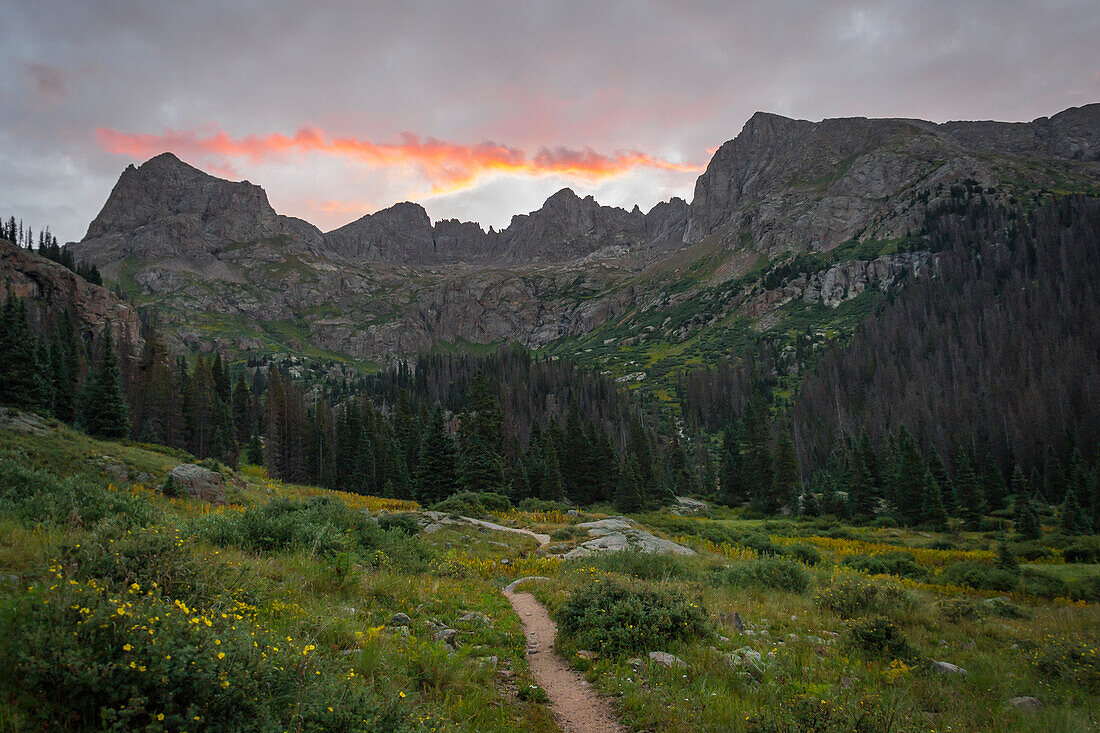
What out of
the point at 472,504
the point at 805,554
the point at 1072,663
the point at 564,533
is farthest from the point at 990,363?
the point at 1072,663

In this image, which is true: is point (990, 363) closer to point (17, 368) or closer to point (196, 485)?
point (196, 485)

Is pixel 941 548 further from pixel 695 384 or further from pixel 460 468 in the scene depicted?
pixel 695 384

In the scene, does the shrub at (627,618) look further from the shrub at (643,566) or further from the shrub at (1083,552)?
the shrub at (1083,552)

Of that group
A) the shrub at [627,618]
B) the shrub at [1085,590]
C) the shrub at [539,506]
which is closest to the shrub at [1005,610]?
the shrub at [1085,590]

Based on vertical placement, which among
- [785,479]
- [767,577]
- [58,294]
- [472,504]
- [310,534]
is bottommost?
[785,479]

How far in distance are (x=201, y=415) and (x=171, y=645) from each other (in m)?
92.7

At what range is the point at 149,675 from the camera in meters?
4.14

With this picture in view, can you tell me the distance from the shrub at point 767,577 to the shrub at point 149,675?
16.3m

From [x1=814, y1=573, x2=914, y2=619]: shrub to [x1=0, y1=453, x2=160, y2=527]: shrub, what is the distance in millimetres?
18248

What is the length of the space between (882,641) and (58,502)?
19230mm

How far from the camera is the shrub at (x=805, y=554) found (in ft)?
97.9

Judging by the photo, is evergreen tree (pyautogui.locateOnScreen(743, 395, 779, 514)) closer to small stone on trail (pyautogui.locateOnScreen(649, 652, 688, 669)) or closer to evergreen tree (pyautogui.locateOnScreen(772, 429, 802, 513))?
evergreen tree (pyautogui.locateOnScreen(772, 429, 802, 513))

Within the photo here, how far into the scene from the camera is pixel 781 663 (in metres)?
9.79

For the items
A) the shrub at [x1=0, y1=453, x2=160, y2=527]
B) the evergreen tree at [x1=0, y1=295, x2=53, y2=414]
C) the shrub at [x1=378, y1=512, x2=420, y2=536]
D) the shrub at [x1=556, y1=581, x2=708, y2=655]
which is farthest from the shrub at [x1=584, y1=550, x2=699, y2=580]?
the evergreen tree at [x1=0, y1=295, x2=53, y2=414]
